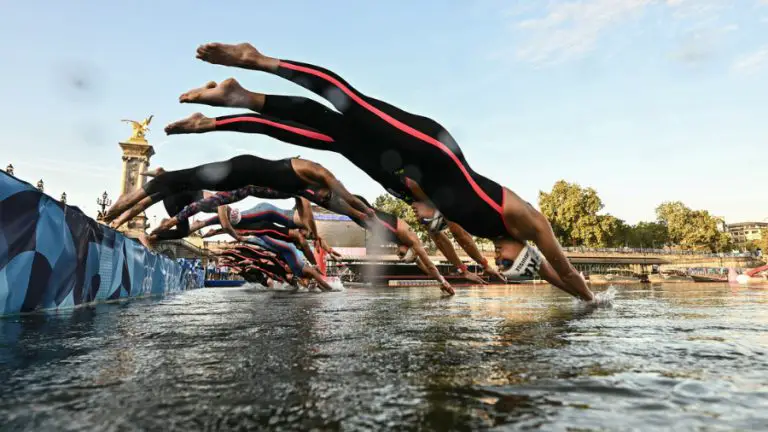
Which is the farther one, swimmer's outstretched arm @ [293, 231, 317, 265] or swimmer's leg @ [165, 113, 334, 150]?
swimmer's outstretched arm @ [293, 231, 317, 265]

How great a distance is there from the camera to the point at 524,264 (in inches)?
202

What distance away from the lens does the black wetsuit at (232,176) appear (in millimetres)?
6945

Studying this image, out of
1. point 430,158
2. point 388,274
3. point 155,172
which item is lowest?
point 388,274

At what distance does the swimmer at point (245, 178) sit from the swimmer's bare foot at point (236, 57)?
283cm

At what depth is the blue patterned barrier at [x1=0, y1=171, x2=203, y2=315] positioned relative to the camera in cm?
510

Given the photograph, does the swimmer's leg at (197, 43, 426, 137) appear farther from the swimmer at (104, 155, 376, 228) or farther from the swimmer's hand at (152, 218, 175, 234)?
the swimmer's hand at (152, 218, 175, 234)

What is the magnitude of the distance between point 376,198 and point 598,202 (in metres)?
33.8

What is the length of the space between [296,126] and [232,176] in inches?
62.0

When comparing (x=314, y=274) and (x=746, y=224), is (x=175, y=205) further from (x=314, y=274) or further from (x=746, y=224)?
(x=746, y=224)

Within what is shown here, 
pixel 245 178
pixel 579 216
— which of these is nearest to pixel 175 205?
pixel 245 178

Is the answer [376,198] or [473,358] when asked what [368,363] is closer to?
[473,358]

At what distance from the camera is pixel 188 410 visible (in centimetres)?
130

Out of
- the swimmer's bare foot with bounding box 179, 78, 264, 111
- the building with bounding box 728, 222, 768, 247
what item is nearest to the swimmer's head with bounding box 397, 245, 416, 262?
the swimmer's bare foot with bounding box 179, 78, 264, 111

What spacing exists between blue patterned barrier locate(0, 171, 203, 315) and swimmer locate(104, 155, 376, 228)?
1007 mm
